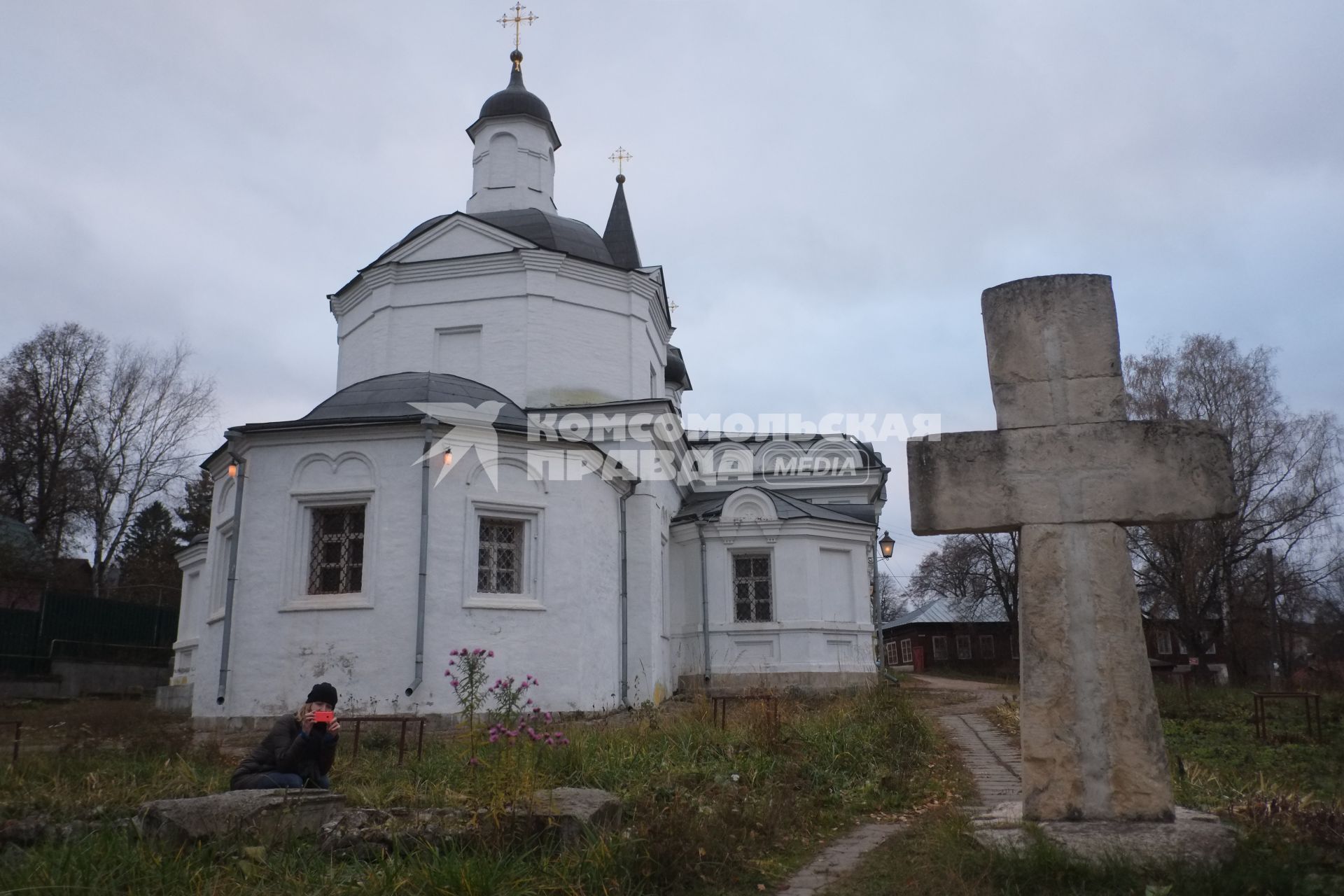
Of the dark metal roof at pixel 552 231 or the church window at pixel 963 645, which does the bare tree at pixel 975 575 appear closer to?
the church window at pixel 963 645

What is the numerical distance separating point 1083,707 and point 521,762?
372 cm

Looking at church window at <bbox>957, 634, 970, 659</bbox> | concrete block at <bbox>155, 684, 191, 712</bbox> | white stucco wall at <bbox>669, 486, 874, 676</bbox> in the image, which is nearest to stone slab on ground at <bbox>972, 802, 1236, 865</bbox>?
white stucco wall at <bbox>669, 486, 874, 676</bbox>

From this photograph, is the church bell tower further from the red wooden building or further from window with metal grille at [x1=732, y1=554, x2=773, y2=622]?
the red wooden building

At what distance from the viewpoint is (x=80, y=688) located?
2238 cm

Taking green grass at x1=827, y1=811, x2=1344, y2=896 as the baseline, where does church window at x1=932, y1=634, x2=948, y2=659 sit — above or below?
above

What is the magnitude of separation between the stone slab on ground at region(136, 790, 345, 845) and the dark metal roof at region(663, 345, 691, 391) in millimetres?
24002

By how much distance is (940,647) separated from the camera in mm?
44125

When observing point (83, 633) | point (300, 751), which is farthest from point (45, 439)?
point (300, 751)

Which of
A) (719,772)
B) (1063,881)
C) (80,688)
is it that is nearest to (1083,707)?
(1063,881)

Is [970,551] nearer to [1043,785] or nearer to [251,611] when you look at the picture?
[251,611]

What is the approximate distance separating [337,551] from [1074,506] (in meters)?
11.3

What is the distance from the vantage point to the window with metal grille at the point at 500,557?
14141 millimetres

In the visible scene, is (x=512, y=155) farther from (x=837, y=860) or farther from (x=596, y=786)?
(x=837, y=860)

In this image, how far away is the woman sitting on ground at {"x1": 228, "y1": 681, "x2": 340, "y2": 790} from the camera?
20.6 ft
